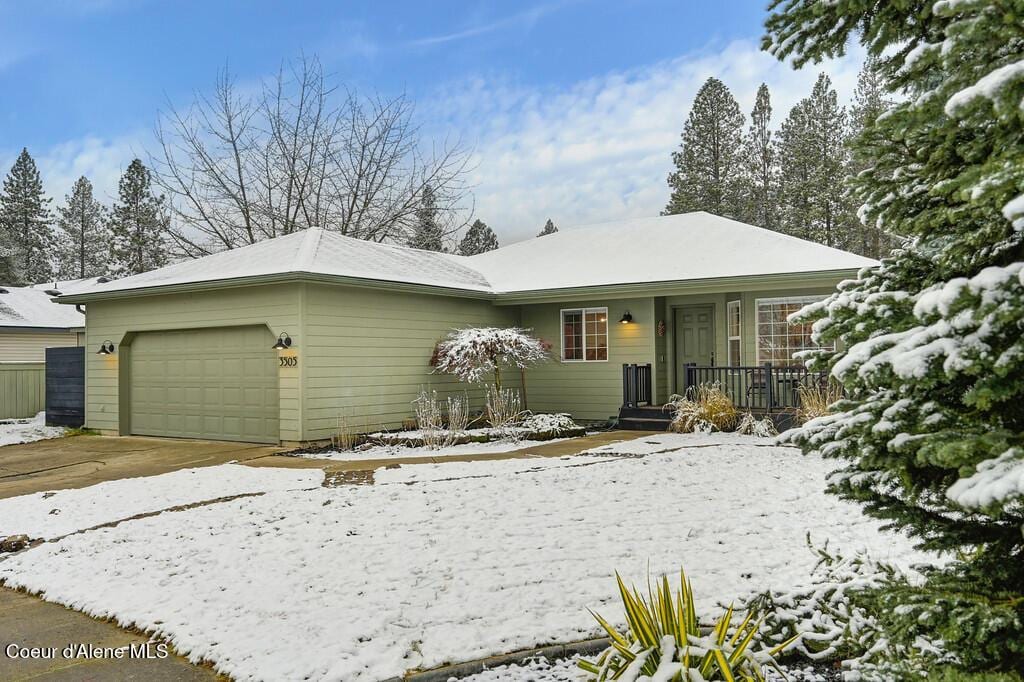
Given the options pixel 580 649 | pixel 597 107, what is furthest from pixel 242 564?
pixel 597 107

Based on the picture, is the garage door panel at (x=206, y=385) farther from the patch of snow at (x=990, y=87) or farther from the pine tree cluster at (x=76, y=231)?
the pine tree cluster at (x=76, y=231)

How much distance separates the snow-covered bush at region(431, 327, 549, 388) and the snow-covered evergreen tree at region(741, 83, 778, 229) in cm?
1982

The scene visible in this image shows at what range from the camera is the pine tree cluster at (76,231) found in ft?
105

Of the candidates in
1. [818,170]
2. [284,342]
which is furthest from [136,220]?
[818,170]

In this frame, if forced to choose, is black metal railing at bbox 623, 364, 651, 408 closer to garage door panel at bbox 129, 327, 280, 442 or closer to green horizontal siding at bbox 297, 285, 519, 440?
green horizontal siding at bbox 297, 285, 519, 440

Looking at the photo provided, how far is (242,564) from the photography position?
4.47 meters

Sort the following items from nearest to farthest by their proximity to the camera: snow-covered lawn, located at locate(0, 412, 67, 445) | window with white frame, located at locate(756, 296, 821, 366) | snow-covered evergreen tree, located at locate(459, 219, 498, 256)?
window with white frame, located at locate(756, 296, 821, 366) < snow-covered lawn, located at locate(0, 412, 67, 445) < snow-covered evergreen tree, located at locate(459, 219, 498, 256)

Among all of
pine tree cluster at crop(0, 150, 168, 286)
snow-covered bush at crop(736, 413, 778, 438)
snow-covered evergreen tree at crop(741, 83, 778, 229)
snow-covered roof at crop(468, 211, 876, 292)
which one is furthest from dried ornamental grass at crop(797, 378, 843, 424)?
pine tree cluster at crop(0, 150, 168, 286)

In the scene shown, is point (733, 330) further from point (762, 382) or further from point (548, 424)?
point (548, 424)

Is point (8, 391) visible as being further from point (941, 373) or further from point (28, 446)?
point (941, 373)

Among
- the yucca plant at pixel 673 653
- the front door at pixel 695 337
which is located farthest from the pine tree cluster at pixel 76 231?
the yucca plant at pixel 673 653

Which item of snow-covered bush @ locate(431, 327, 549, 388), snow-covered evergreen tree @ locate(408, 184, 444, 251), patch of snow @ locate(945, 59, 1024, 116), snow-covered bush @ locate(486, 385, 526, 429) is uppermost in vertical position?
snow-covered evergreen tree @ locate(408, 184, 444, 251)

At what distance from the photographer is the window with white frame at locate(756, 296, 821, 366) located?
11711mm

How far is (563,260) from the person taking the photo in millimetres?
14664
